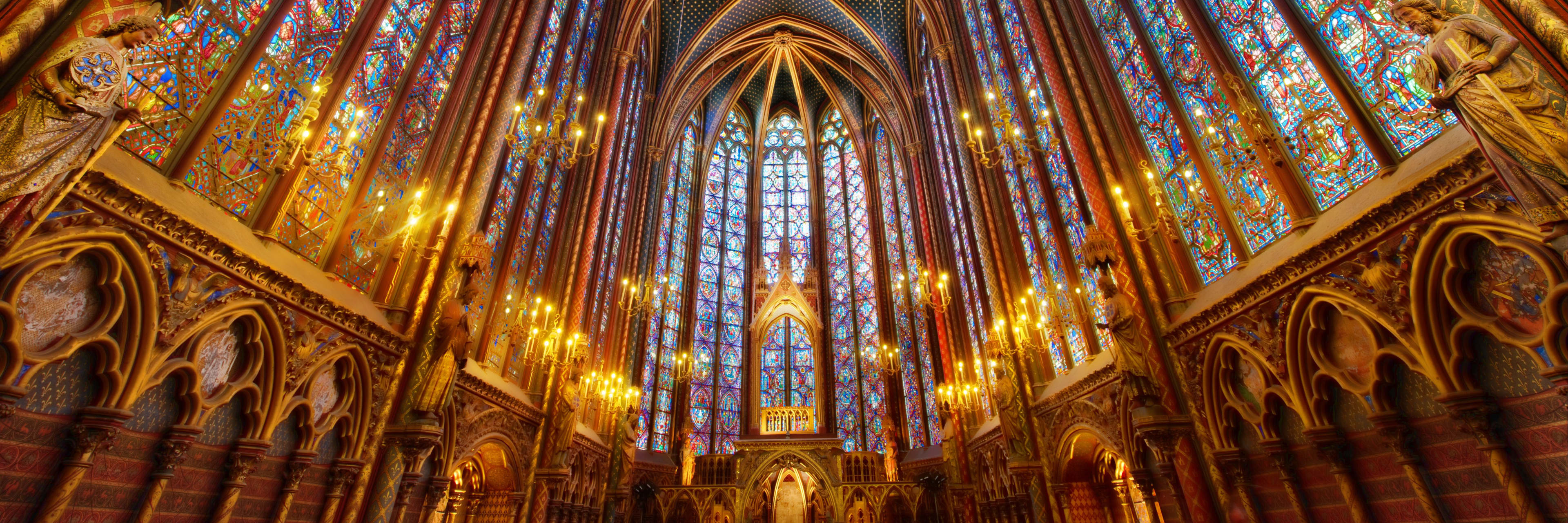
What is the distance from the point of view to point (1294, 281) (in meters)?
6.68

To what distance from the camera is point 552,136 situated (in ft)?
40.7

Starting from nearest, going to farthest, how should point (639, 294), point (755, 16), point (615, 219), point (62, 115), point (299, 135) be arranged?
point (62, 115) < point (299, 135) < point (615, 219) < point (639, 294) < point (755, 16)

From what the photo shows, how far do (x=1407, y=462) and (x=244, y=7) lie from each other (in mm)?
12335

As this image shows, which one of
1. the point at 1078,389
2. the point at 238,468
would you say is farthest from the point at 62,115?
the point at 1078,389

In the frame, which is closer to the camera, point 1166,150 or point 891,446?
point 1166,150

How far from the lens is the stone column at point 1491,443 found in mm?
4824

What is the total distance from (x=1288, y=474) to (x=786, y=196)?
21547 millimetres

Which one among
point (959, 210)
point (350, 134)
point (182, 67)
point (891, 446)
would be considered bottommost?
point (891, 446)

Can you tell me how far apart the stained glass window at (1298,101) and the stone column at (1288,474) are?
2.81 m

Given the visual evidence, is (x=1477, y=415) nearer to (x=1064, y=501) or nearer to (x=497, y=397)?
(x=1064, y=501)

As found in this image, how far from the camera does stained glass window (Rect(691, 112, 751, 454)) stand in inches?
855

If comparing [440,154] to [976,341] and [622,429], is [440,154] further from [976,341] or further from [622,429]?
[976,341]

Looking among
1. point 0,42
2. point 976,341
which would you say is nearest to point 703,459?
point 976,341

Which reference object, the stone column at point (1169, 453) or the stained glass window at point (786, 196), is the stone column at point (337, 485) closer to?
the stone column at point (1169, 453)
